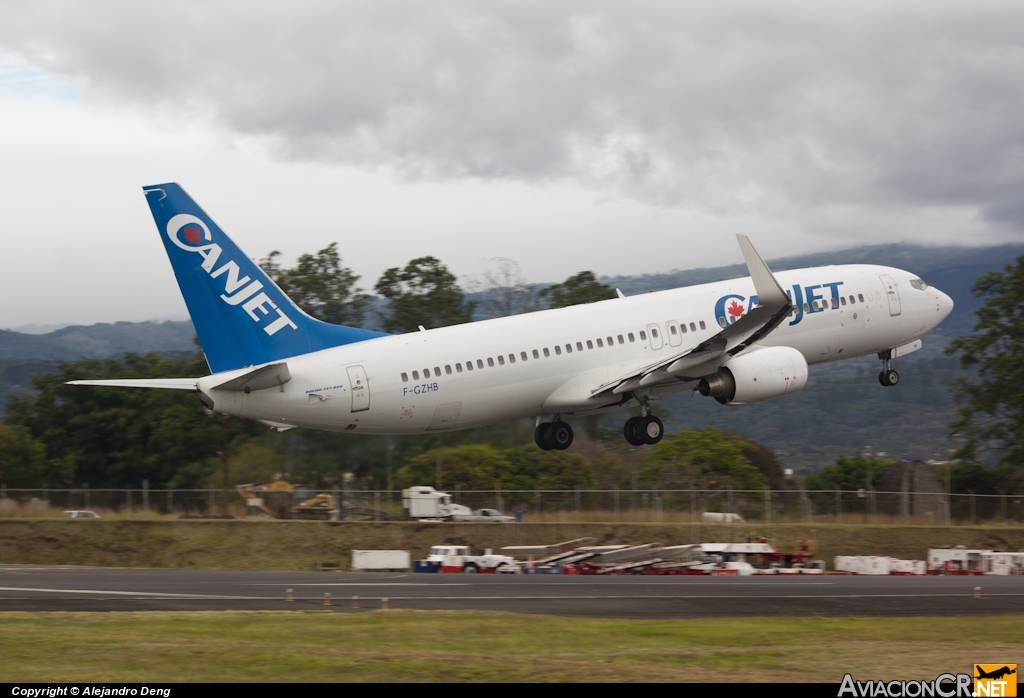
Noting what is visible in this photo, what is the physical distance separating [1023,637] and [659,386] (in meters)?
17.1

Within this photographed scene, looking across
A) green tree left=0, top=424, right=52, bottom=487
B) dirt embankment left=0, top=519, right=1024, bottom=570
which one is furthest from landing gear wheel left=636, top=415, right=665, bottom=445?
green tree left=0, top=424, right=52, bottom=487

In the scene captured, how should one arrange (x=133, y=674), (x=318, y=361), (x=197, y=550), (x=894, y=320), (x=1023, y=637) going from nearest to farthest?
1. (x=133, y=674)
2. (x=1023, y=637)
3. (x=318, y=361)
4. (x=894, y=320)
5. (x=197, y=550)

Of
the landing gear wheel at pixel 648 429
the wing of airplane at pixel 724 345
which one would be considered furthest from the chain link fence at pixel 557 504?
the wing of airplane at pixel 724 345

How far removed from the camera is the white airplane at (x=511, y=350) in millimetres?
36625

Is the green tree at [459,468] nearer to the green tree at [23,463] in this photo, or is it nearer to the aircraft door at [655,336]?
the green tree at [23,463]

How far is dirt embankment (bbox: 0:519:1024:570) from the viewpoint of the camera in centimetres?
5606

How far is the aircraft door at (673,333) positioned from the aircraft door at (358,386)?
467 inches

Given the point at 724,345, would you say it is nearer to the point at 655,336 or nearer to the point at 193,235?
the point at 655,336

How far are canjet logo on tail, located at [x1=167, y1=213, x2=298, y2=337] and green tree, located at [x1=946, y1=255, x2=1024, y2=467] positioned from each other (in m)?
57.4

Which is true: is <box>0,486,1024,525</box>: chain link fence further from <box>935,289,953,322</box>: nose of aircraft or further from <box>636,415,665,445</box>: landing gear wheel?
<box>636,415,665,445</box>: landing gear wheel

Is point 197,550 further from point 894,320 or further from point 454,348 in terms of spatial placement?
point 894,320

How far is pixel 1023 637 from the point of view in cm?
2769

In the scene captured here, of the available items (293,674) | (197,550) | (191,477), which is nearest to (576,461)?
(191,477)

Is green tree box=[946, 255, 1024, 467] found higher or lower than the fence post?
higher
